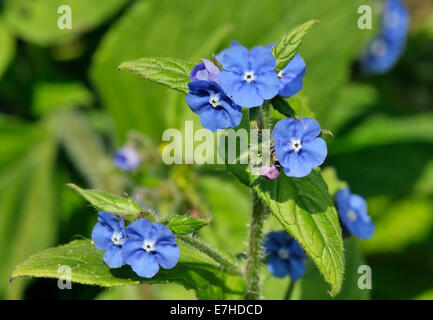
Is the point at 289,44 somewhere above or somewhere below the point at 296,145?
above

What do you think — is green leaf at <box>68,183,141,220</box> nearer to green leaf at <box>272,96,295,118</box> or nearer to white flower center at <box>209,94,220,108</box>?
white flower center at <box>209,94,220,108</box>

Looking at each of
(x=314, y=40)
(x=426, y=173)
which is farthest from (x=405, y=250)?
(x=314, y=40)

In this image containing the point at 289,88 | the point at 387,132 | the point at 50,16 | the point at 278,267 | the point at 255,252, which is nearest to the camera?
the point at 289,88

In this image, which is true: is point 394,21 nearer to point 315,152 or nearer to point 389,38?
point 389,38

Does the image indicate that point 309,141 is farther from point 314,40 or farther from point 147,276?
point 314,40

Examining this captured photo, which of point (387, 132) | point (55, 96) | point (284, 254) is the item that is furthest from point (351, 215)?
point (55, 96)

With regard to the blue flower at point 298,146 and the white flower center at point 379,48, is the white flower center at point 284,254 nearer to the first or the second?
the blue flower at point 298,146

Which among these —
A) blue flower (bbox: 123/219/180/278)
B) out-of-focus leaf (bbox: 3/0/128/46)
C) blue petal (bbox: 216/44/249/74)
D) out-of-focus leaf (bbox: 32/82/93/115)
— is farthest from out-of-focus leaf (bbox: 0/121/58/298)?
blue petal (bbox: 216/44/249/74)

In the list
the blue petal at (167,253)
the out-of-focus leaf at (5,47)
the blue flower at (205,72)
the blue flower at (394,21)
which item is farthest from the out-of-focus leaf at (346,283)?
the out-of-focus leaf at (5,47)
